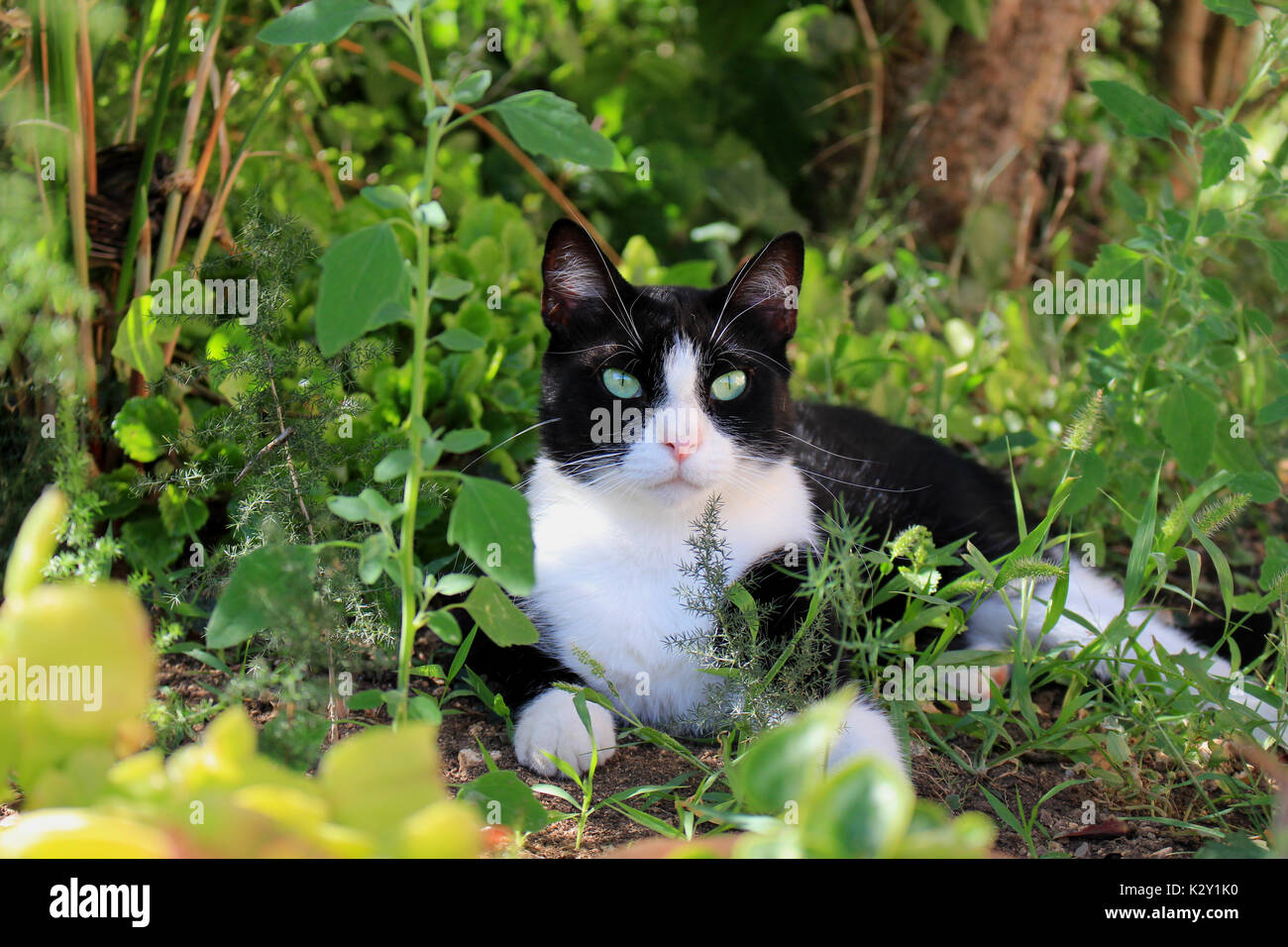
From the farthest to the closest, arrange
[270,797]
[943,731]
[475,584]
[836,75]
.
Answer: [836,75], [943,731], [475,584], [270,797]

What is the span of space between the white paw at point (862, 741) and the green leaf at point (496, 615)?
0.48 metres

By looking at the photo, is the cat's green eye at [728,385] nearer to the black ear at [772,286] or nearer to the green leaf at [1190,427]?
the black ear at [772,286]

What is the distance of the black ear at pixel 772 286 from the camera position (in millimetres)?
1761

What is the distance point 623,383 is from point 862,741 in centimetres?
64

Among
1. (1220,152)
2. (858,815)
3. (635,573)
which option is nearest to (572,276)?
(635,573)

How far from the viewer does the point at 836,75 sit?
380 centimetres

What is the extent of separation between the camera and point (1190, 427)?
5.95ft

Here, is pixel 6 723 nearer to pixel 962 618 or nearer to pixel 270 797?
pixel 270 797

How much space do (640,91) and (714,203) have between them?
1.51ft

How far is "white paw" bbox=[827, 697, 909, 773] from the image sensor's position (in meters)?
1.40

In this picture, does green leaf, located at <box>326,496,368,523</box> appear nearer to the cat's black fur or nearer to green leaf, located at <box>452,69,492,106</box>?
green leaf, located at <box>452,69,492,106</box>

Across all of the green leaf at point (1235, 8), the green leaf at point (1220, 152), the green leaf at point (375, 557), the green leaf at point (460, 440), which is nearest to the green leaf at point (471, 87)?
the green leaf at point (460, 440)
